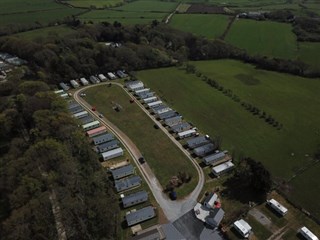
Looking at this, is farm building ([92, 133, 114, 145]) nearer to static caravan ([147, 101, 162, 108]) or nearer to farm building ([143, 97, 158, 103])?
static caravan ([147, 101, 162, 108])

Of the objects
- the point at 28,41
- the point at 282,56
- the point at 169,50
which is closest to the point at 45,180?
the point at 28,41

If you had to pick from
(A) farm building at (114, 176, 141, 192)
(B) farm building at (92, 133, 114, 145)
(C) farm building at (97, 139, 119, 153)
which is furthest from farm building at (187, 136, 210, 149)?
(B) farm building at (92, 133, 114, 145)

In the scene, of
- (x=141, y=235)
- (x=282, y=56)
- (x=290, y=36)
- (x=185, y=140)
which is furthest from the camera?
(x=290, y=36)

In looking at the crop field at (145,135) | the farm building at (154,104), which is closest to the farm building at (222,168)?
the crop field at (145,135)

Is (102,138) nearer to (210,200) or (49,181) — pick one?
(49,181)

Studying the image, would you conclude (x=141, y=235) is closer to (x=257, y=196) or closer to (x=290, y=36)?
(x=257, y=196)

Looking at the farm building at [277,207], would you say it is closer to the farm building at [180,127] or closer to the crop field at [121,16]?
the farm building at [180,127]

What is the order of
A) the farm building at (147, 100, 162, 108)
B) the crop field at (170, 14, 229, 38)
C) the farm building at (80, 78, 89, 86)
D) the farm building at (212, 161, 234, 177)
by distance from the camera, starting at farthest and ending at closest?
the crop field at (170, 14, 229, 38), the farm building at (80, 78, 89, 86), the farm building at (147, 100, 162, 108), the farm building at (212, 161, 234, 177)

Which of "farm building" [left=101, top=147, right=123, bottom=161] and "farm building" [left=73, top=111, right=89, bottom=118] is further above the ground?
"farm building" [left=73, top=111, right=89, bottom=118]
